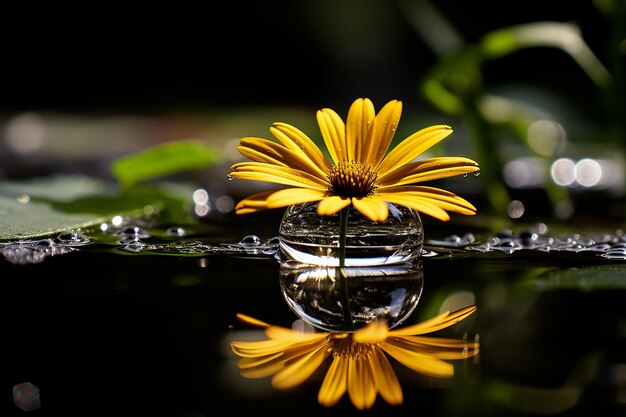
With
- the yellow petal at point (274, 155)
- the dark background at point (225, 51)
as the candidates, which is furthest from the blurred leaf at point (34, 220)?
the dark background at point (225, 51)

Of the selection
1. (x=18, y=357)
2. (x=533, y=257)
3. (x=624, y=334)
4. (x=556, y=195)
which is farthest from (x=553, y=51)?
(x=18, y=357)

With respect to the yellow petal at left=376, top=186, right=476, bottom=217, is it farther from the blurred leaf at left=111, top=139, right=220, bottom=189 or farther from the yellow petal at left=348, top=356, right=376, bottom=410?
the blurred leaf at left=111, top=139, right=220, bottom=189

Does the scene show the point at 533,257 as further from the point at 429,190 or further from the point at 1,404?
the point at 1,404

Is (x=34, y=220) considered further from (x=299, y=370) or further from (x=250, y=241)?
(x=299, y=370)

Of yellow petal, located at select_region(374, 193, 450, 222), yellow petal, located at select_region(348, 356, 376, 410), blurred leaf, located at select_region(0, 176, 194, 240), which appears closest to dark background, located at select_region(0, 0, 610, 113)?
blurred leaf, located at select_region(0, 176, 194, 240)

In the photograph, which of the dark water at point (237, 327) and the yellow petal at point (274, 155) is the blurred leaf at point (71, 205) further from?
the yellow petal at point (274, 155)

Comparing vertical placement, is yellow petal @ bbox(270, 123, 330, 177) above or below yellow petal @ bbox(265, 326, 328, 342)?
above
